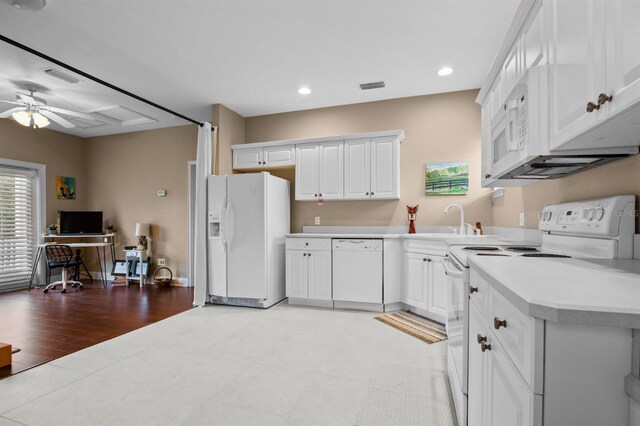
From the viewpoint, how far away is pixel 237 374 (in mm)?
2217

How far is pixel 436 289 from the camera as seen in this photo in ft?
10.5

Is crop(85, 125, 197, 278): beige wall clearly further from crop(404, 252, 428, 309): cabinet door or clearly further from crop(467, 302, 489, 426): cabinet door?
crop(467, 302, 489, 426): cabinet door

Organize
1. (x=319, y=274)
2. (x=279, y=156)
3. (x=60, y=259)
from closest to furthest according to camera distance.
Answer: (x=319, y=274) → (x=279, y=156) → (x=60, y=259)

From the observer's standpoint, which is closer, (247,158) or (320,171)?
(320,171)

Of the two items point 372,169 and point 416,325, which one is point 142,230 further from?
point 416,325

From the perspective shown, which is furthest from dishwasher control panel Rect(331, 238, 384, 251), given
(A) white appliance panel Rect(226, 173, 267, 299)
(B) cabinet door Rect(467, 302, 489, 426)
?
(B) cabinet door Rect(467, 302, 489, 426)

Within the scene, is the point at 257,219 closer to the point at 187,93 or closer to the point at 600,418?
the point at 187,93

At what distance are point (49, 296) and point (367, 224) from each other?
4.73 meters

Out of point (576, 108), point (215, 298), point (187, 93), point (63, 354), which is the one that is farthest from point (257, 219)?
point (576, 108)

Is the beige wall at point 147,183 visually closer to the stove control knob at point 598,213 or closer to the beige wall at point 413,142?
the beige wall at point 413,142

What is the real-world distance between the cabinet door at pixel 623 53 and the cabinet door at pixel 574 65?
0.05 meters

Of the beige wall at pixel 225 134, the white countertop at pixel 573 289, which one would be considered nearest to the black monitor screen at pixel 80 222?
the beige wall at pixel 225 134

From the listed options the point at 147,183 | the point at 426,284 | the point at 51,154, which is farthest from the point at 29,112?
the point at 426,284

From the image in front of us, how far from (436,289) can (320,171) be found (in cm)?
205
